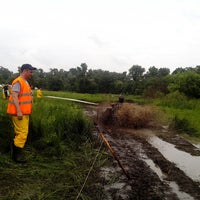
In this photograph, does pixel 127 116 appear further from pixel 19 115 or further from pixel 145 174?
pixel 19 115

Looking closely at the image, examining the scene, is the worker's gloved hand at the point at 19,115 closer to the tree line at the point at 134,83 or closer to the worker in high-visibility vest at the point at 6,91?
the worker in high-visibility vest at the point at 6,91

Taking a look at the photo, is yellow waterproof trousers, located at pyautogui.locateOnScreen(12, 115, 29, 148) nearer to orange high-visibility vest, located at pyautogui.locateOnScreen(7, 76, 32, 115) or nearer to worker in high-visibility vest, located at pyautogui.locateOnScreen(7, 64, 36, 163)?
worker in high-visibility vest, located at pyautogui.locateOnScreen(7, 64, 36, 163)

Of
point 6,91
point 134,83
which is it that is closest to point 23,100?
point 6,91

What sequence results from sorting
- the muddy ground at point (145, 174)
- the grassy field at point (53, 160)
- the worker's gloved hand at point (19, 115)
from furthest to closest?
the worker's gloved hand at point (19, 115) < the muddy ground at point (145, 174) < the grassy field at point (53, 160)

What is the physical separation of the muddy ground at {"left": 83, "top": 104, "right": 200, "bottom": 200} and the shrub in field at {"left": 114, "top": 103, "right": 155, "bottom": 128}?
5.96ft

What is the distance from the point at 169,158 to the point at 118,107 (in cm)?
412

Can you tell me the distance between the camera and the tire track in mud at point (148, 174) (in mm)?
4147

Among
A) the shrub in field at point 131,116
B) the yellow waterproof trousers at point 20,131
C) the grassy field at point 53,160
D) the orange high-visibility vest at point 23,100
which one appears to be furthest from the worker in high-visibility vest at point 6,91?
the shrub in field at point 131,116

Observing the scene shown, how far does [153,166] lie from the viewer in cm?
548

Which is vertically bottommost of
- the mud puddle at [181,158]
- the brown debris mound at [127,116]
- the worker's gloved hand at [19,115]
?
the mud puddle at [181,158]

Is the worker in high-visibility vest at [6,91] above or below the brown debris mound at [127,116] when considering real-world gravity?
above

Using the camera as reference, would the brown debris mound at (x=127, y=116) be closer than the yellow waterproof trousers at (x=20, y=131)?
No

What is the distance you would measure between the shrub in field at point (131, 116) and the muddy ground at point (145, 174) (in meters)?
1.82

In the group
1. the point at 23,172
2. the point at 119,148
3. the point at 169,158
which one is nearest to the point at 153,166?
the point at 169,158
